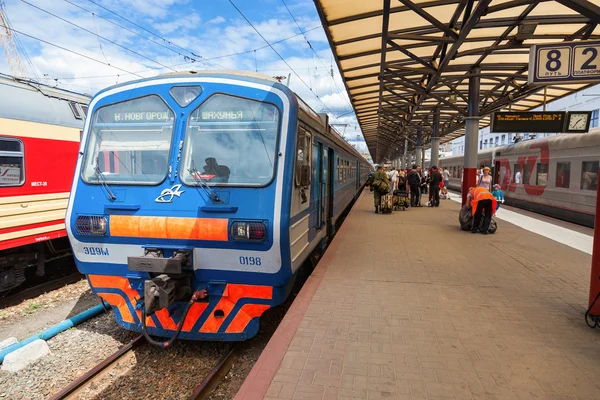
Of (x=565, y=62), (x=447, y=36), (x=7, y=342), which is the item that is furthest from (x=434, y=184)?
(x=7, y=342)

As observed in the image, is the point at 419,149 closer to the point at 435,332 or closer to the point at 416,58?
the point at 416,58

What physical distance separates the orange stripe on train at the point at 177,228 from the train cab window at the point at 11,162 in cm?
319

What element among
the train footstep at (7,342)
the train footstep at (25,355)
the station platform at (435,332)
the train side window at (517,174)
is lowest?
the train footstep at (7,342)

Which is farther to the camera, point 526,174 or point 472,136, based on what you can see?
point 526,174

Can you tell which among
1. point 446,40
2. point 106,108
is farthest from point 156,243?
point 446,40

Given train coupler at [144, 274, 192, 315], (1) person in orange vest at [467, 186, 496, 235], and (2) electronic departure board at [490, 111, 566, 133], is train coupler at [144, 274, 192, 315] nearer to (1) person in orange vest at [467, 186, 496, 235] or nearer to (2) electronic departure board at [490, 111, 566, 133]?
(2) electronic departure board at [490, 111, 566, 133]

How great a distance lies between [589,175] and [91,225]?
512 inches

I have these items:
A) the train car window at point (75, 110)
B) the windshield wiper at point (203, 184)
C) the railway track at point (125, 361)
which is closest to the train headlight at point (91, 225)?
the windshield wiper at point (203, 184)

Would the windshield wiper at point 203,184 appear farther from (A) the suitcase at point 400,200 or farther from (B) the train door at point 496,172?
(B) the train door at point 496,172

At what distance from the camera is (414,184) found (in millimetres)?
15094

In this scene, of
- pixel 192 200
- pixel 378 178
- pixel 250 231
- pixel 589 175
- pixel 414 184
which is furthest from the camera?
pixel 414 184

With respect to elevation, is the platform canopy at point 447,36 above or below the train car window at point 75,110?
above

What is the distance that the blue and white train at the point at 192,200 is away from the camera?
388 centimetres

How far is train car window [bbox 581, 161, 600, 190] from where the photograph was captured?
1088cm
